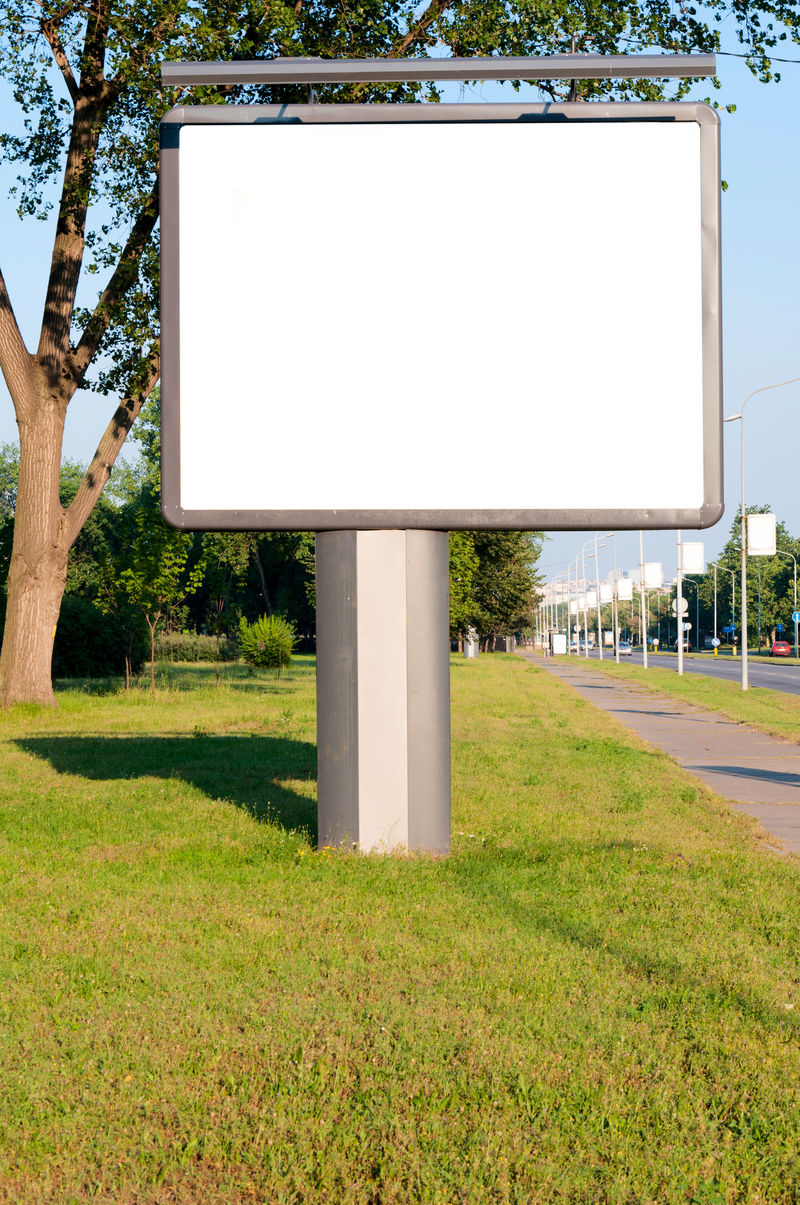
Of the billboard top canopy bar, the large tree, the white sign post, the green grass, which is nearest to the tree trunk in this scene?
the large tree

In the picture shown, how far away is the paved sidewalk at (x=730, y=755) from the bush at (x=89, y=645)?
15.1 m

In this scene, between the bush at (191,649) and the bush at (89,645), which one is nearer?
the bush at (89,645)

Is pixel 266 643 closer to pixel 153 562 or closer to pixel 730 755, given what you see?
pixel 153 562

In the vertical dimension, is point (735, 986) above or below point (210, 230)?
below

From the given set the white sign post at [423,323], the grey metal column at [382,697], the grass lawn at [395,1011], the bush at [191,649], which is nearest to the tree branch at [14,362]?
the grass lawn at [395,1011]

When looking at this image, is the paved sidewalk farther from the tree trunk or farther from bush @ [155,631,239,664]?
bush @ [155,631,239,664]

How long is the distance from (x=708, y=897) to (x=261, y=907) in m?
2.82

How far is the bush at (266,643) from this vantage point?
129ft

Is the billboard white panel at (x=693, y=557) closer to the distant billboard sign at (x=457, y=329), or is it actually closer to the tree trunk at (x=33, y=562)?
the tree trunk at (x=33, y=562)

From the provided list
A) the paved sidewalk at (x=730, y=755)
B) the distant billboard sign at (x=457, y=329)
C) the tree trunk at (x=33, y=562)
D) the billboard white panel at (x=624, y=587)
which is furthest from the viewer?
the billboard white panel at (x=624, y=587)

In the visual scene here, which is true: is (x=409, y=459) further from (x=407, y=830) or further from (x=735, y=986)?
(x=735, y=986)

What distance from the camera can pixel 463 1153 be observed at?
3.75 m

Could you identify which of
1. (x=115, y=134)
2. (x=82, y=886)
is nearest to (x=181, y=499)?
(x=82, y=886)

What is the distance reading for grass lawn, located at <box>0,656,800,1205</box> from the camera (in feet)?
12.2
